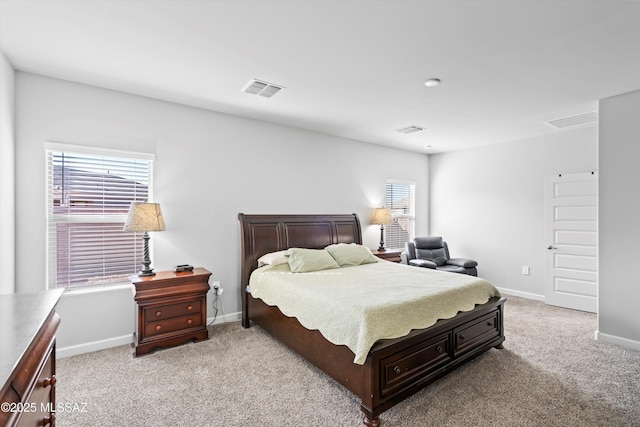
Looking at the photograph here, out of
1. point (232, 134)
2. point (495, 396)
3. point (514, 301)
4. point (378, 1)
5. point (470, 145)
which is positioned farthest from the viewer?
point (470, 145)

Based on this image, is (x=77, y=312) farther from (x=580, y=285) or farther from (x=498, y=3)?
(x=580, y=285)

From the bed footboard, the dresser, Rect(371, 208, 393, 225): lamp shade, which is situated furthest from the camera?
Rect(371, 208, 393, 225): lamp shade

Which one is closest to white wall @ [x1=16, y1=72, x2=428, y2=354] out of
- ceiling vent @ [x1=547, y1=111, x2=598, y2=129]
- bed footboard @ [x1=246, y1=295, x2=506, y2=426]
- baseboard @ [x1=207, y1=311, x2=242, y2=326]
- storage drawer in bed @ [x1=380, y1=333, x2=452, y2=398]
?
baseboard @ [x1=207, y1=311, x2=242, y2=326]

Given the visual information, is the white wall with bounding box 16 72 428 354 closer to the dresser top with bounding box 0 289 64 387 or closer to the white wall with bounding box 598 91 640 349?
the dresser top with bounding box 0 289 64 387

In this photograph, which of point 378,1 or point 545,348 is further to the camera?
point 545,348

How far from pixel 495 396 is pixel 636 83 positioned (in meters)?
3.30

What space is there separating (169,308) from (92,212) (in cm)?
127

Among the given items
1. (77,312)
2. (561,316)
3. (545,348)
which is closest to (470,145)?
(561,316)

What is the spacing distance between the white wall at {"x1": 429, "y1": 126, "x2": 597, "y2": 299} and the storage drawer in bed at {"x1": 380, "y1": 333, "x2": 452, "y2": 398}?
3439mm

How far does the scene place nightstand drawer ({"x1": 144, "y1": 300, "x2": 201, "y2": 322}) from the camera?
2992 mm

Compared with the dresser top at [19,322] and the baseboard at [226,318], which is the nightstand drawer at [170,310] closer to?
the baseboard at [226,318]

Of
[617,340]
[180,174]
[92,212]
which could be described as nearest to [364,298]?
[180,174]

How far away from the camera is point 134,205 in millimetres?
3014

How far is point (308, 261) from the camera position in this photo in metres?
3.59
